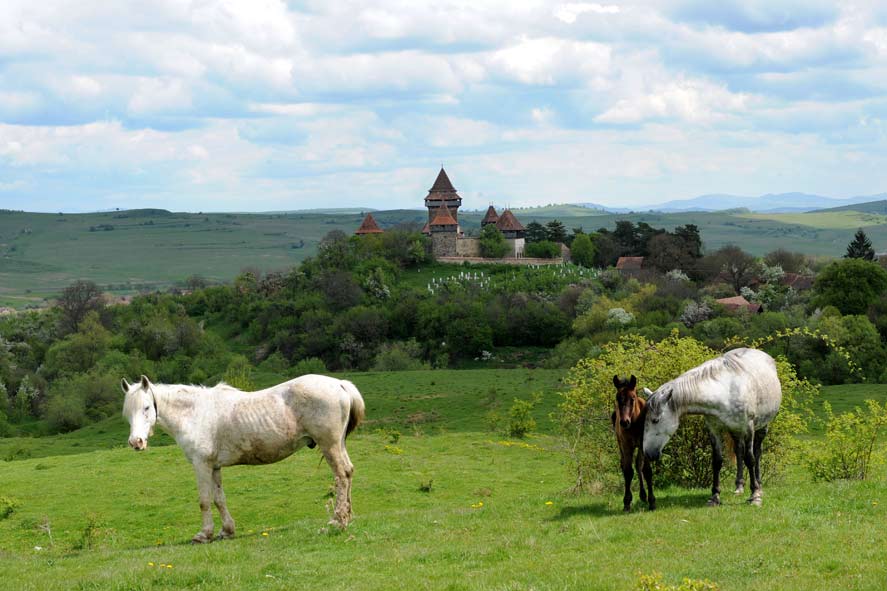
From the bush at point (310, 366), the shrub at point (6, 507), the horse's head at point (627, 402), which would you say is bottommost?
the bush at point (310, 366)

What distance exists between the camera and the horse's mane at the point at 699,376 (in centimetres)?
1389

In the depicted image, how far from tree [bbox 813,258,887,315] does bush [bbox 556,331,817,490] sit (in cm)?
6901

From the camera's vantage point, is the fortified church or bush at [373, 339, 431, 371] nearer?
bush at [373, 339, 431, 371]

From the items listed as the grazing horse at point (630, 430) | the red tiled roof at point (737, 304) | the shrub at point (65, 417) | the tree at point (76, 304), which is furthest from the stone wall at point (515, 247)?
the grazing horse at point (630, 430)

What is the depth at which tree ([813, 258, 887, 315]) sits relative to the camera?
8300 centimetres

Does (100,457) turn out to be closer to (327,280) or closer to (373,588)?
(373,588)

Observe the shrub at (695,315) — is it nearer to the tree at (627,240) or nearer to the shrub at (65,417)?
the tree at (627,240)

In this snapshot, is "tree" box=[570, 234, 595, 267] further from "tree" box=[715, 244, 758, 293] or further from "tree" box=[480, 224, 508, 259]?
"tree" box=[715, 244, 758, 293]

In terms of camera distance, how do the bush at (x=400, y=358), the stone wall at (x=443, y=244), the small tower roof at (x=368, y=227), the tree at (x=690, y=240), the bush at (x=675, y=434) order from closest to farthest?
the bush at (x=675, y=434), the bush at (x=400, y=358), the tree at (x=690, y=240), the stone wall at (x=443, y=244), the small tower roof at (x=368, y=227)

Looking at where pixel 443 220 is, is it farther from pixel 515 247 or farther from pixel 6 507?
pixel 6 507

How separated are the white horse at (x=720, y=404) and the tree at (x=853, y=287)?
246 feet

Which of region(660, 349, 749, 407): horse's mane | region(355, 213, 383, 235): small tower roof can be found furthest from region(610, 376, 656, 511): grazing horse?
region(355, 213, 383, 235): small tower roof

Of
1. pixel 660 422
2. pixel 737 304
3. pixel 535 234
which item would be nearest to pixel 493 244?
pixel 535 234

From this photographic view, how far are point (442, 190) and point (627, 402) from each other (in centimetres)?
12209
